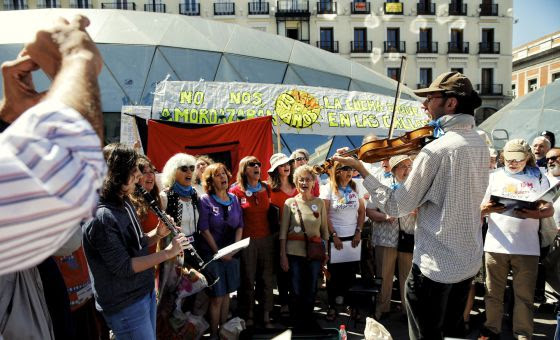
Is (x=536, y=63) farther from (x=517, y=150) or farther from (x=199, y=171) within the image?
(x=199, y=171)

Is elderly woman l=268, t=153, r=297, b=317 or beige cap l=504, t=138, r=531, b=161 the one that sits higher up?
beige cap l=504, t=138, r=531, b=161

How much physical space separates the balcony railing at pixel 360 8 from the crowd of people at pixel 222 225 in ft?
118

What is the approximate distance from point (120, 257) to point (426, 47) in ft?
138

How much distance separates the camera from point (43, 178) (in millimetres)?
807

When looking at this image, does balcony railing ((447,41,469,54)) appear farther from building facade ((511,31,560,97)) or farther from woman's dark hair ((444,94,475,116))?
woman's dark hair ((444,94,475,116))

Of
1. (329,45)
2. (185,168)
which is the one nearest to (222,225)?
(185,168)

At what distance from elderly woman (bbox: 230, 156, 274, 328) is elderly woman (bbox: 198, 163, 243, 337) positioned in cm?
23

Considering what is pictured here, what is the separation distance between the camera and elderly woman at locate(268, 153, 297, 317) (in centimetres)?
566

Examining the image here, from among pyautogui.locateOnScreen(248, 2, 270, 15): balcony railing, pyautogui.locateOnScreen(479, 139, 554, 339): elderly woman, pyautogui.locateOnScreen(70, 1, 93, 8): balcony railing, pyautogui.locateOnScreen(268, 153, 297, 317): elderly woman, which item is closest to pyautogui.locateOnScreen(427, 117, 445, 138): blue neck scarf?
pyautogui.locateOnScreen(479, 139, 554, 339): elderly woman

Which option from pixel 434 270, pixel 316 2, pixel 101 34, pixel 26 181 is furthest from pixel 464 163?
pixel 316 2

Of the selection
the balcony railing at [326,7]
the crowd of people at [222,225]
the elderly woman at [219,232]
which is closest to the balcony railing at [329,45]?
the balcony railing at [326,7]

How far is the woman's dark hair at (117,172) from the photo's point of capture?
2.77m

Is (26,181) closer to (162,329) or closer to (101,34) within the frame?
(162,329)

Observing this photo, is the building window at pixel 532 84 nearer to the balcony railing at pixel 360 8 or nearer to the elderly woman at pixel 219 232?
the balcony railing at pixel 360 8
